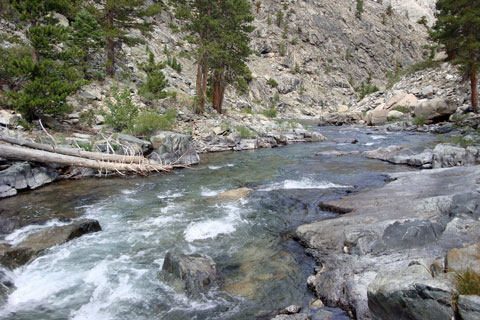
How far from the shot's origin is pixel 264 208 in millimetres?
8438

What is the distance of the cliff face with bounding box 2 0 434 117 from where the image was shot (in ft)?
246

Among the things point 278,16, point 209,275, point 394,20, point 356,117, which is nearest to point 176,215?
point 209,275

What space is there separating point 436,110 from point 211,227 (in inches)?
1048

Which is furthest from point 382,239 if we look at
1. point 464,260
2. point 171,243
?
point 171,243

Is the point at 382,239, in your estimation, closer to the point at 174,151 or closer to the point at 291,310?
the point at 291,310

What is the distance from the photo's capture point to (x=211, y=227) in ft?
23.5

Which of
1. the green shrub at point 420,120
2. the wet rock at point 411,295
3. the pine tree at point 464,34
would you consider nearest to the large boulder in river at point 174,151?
the wet rock at point 411,295

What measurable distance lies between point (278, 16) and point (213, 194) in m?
92.6

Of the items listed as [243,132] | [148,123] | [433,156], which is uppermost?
[148,123]

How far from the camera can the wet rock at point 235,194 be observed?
9.36 meters

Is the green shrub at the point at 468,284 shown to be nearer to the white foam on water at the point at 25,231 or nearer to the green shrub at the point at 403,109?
the white foam on water at the point at 25,231

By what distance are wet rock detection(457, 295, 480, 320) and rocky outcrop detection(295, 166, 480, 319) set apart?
22 centimetres

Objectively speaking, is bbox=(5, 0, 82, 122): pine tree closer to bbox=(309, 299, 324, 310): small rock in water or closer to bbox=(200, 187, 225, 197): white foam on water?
bbox=(200, 187, 225, 197): white foam on water

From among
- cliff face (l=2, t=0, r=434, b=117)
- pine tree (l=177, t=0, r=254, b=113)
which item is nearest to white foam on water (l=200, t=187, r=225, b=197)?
pine tree (l=177, t=0, r=254, b=113)
